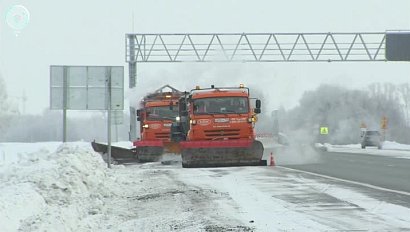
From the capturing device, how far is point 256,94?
1736 inches

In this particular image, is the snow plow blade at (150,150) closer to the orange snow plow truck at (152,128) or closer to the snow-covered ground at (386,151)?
the orange snow plow truck at (152,128)

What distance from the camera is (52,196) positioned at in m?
9.93

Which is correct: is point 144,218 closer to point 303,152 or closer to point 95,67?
point 95,67

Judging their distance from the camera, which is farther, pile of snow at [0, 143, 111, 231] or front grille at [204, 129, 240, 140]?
front grille at [204, 129, 240, 140]

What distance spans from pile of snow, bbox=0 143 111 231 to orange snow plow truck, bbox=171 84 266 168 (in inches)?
295

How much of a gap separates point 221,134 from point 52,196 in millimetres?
12243

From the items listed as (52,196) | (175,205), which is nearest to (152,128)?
(175,205)

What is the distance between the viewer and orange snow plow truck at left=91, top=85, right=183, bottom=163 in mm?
27719

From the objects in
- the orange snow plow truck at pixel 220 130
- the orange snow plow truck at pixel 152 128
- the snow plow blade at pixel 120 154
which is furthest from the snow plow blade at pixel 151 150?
the orange snow plow truck at pixel 220 130

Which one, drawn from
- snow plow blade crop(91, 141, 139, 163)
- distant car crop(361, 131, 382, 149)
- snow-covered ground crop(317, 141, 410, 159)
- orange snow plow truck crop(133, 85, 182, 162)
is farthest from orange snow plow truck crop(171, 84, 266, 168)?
distant car crop(361, 131, 382, 149)

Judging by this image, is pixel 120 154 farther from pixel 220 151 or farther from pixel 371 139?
pixel 371 139

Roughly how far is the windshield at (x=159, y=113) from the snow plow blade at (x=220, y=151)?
828 cm

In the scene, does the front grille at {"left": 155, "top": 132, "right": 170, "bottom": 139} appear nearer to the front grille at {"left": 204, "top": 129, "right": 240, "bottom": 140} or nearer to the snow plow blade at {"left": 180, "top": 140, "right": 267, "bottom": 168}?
the front grille at {"left": 204, "top": 129, "right": 240, "bottom": 140}

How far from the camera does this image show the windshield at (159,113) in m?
29.2
